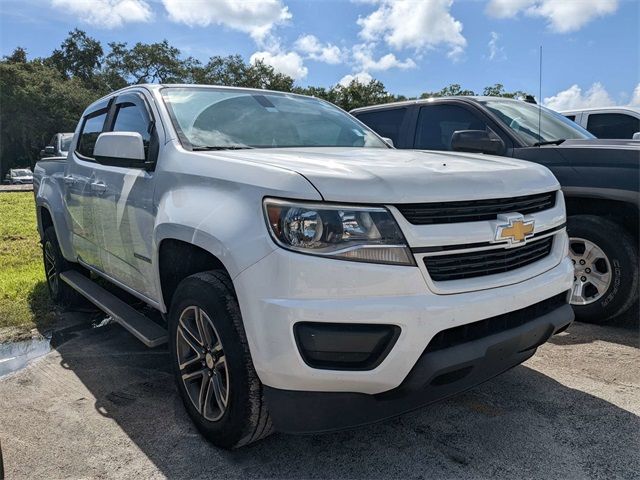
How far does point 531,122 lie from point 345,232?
3703mm

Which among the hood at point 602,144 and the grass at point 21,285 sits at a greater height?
the hood at point 602,144

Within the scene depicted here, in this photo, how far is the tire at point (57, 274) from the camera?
4988mm

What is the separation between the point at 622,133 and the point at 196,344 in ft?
24.8

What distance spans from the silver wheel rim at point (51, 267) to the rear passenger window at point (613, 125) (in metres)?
7.51

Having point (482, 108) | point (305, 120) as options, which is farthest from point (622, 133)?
point (305, 120)

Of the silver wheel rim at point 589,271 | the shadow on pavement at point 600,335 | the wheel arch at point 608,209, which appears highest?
the wheel arch at point 608,209

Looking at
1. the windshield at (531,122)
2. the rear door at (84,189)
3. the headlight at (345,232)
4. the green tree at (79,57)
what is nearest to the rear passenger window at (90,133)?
the rear door at (84,189)

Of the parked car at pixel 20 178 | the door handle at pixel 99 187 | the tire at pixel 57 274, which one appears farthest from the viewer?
the parked car at pixel 20 178

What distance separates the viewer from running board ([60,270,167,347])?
3047 mm

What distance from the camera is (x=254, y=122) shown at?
10.8 ft

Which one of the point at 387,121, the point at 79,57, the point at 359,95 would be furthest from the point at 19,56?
the point at 387,121

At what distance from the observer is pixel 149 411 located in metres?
2.93

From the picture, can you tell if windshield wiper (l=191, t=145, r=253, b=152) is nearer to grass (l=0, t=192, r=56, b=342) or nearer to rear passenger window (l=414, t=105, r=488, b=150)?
grass (l=0, t=192, r=56, b=342)

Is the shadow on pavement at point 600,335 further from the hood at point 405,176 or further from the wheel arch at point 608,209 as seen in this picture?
the hood at point 405,176
